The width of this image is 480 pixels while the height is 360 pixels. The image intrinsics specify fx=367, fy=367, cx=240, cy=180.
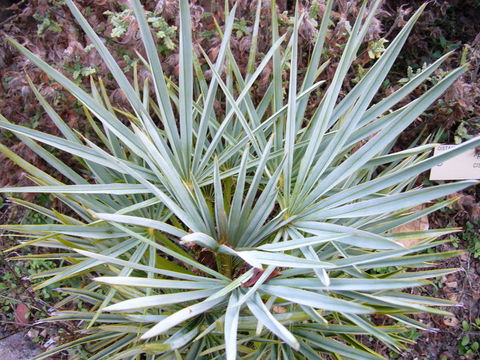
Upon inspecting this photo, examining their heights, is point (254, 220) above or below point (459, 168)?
above

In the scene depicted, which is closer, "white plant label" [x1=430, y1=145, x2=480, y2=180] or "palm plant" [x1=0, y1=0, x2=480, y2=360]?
"palm plant" [x1=0, y1=0, x2=480, y2=360]

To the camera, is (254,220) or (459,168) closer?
(254,220)

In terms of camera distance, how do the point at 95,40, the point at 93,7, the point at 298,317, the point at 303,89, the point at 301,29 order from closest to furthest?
the point at 298,317 < the point at 95,40 < the point at 303,89 < the point at 301,29 < the point at 93,7

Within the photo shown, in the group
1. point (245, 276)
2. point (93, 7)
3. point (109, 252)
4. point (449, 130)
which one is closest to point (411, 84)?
point (245, 276)

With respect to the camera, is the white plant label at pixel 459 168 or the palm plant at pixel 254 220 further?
the white plant label at pixel 459 168

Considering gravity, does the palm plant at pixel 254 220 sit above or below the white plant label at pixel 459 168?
above

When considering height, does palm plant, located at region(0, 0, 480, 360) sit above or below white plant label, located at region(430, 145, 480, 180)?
above

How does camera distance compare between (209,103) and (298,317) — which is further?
(209,103)

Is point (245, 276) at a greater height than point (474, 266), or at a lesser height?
greater

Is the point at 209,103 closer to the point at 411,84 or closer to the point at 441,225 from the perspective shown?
the point at 411,84

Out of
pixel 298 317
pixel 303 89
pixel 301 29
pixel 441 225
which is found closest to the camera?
pixel 298 317

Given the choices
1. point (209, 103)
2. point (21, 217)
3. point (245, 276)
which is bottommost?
point (21, 217)
